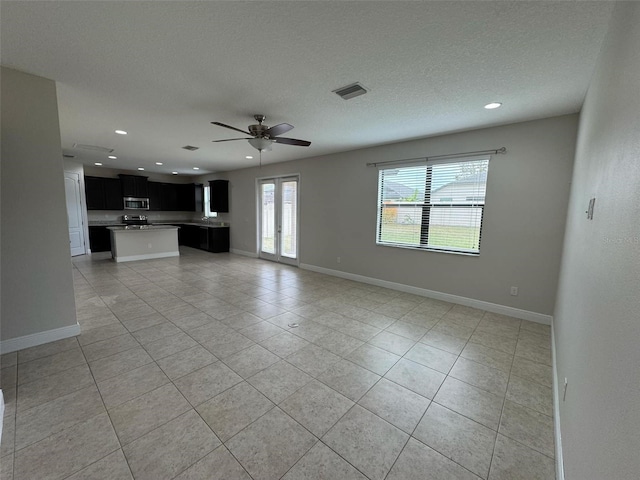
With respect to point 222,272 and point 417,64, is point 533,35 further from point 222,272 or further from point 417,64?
point 222,272

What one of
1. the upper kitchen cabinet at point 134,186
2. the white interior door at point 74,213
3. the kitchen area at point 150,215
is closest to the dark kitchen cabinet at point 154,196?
the kitchen area at point 150,215

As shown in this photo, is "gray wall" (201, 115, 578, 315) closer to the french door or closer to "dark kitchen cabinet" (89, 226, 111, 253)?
the french door

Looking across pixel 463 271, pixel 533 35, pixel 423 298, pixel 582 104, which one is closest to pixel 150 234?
pixel 423 298

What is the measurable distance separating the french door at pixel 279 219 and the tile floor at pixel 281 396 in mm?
3119

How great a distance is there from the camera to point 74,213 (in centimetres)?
677

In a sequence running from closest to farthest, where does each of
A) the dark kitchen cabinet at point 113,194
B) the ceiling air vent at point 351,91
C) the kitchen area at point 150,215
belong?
the ceiling air vent at point 351,91 → the kitchen area at point 150,215 → the dark kitchen cabinet at point 113,194

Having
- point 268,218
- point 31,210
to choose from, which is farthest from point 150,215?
point 31,210

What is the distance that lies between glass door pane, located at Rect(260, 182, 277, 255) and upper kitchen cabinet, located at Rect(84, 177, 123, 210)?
4.74 meters

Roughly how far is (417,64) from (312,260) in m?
4.48

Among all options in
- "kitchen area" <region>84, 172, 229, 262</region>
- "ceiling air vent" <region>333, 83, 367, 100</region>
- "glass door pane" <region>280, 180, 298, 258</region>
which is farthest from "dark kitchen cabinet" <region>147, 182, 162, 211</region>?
"ceiling air vent" <region>333, 83, 367, 100</region>

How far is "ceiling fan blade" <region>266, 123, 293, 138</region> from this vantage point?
2.83 metres

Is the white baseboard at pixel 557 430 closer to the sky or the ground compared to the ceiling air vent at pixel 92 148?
closer to the ground

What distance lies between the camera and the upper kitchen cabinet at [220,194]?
8094mm

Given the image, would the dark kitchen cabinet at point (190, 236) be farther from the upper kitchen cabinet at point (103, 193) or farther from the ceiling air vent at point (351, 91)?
the ceiling air vent at point (351, 91)
